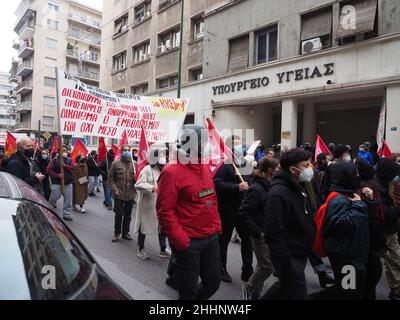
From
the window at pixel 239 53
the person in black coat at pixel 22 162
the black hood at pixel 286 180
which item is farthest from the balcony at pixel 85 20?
the black hood at pixel 286 180

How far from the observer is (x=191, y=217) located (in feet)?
10.1

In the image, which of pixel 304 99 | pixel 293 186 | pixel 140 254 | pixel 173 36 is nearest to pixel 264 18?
pixel 304 99

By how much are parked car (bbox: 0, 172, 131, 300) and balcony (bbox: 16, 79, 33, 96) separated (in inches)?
2108

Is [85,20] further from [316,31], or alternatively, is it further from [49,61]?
[316,31]

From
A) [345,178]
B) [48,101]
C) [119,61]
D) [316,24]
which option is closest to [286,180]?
[345,178]

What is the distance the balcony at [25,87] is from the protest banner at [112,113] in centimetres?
4664

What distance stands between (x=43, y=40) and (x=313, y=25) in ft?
153

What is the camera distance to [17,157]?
5.18 m

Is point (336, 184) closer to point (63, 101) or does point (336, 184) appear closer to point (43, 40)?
point (63, 101)

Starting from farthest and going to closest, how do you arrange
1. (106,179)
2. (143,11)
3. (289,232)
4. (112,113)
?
(143,11) < (106,179) < (112,113) < (289,232)

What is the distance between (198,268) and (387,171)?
2.65 metres
